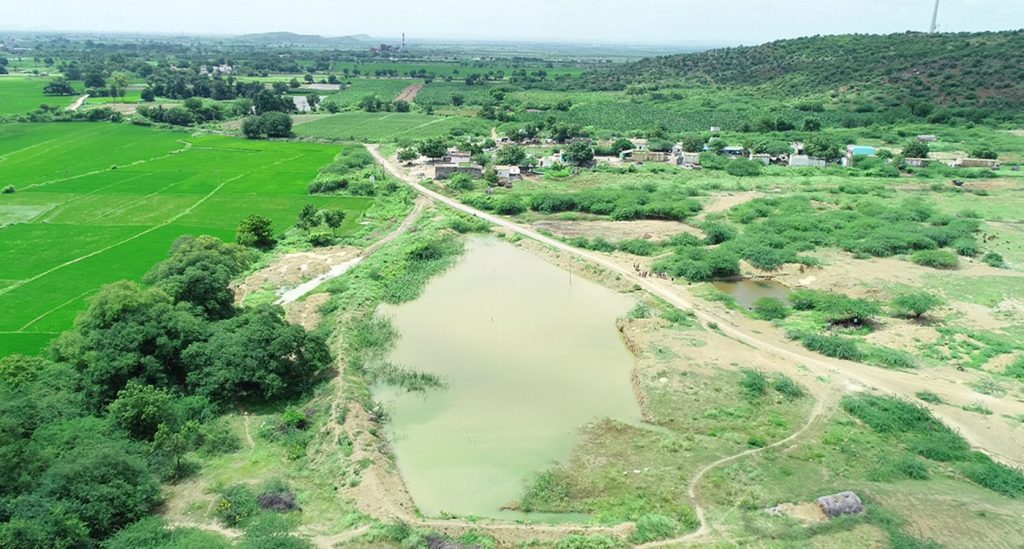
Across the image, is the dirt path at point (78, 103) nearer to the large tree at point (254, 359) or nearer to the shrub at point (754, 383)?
the large tree at point (254, 359)

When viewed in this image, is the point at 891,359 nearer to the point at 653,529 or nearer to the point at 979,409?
the point at 979,409

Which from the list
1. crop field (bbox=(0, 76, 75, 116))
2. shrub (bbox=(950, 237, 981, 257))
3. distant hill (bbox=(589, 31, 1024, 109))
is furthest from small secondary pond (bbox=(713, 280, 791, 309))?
crop field (bbox=(0, 76, 75, 116))

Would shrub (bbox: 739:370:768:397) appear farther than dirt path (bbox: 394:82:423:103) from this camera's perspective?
No

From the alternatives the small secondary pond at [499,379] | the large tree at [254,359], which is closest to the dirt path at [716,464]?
the small secondary pond at [499,379]

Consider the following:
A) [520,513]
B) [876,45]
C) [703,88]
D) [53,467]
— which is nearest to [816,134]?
[703,88]

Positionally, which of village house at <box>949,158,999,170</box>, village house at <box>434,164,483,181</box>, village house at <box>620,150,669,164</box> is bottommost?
village house at <box>434,164,483,181</box>

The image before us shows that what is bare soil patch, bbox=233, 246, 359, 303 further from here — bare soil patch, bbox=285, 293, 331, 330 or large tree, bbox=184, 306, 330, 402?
large tree, bbox=184, 306, 330, 402

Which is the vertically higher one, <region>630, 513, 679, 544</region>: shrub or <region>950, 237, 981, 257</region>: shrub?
<region>950, 237, 981, 257</region>: shrub

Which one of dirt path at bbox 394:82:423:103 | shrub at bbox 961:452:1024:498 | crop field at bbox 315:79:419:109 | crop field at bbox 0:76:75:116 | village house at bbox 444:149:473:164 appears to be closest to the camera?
shrub at bbox 961:452:1024:498
